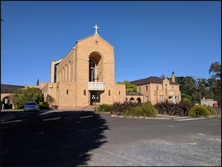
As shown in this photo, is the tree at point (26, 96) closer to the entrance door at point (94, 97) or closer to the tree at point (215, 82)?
the entrance door at point (94, 97)

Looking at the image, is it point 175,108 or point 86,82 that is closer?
point 175,108

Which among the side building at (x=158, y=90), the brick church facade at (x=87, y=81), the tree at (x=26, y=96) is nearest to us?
the tree at (x=26, y=96)

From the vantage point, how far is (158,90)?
44250 millimetres

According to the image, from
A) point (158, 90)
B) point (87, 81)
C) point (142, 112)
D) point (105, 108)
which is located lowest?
point (142, 112)

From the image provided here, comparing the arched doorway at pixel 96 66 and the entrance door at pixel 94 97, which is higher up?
the arched doorway at pixel 96 66

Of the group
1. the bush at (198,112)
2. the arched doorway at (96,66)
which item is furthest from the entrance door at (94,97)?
the bush at (198,112)

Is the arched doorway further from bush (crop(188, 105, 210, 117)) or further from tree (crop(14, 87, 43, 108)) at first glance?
bush (crop(188, 105, 210, 117))

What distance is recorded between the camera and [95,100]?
112 ft

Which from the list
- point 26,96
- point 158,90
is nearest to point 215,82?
point 158,90

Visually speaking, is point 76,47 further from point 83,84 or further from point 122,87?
point 122,87

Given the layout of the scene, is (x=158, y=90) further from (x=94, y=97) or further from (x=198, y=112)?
(x=198, y=112)

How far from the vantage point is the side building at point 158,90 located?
4419 centimetres

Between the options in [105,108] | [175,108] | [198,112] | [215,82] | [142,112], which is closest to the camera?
[142,112]

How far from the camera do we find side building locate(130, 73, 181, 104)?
4419cm
